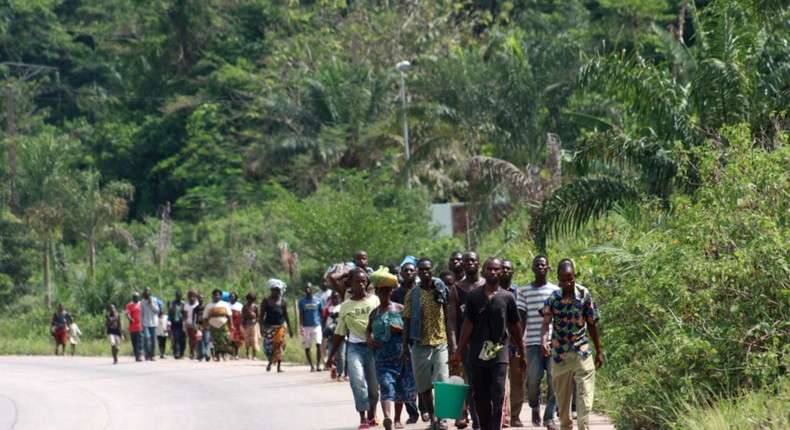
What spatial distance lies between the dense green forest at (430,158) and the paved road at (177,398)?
2.12m

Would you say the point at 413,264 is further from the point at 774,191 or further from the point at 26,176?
the point at 26,176

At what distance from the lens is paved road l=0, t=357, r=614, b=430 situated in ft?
49.3

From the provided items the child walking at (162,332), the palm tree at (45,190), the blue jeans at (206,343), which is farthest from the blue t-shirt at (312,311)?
the palm tree at (45,190)

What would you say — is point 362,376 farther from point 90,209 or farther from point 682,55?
point 90,209

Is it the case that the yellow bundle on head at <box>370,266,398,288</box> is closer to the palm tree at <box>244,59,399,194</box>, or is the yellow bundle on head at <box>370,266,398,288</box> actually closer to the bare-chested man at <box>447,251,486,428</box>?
the bare-chested man at <box>447,251,486,428</box>

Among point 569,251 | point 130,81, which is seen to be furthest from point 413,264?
point 130,81

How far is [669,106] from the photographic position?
63.1 feet

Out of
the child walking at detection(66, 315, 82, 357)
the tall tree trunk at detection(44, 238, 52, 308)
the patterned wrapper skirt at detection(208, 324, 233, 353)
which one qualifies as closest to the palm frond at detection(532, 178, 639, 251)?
the patterned wrapper skirt at detection(208, 324, 233, 353)

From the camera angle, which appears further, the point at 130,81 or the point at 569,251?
the point at 130,81

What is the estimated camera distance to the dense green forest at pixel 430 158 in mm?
12148

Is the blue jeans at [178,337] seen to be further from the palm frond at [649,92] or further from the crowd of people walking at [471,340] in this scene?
the palm frond at [649,92]

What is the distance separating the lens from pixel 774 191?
500 inches

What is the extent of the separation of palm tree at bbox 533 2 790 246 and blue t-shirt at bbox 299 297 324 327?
4.53m

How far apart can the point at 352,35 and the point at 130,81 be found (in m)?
17.3
